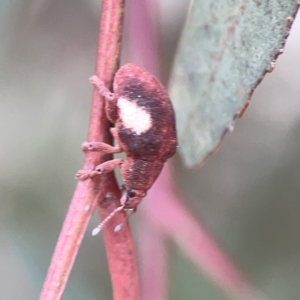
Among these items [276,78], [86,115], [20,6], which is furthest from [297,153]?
[20,6]

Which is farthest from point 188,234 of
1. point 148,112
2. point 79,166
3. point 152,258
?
point 148,112

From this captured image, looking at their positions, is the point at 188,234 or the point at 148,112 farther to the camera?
the point at 188,234

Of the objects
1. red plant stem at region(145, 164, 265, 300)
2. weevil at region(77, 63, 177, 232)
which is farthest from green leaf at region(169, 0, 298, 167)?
red plant stem at region(145, 164, 265, 300)

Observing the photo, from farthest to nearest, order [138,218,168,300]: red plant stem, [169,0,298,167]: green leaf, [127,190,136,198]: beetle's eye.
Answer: [138,218,168,300]: red plant stem < [127,190,136,198]: beetle's eye < [169,0,298,167]: green leaf

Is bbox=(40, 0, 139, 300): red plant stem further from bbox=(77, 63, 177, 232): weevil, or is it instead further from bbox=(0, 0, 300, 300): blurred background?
bbox=(0, 0, 300, 300): blurred background

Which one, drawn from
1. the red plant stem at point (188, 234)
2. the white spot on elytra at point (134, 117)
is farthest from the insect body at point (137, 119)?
the red plant stem at point (188, 234)

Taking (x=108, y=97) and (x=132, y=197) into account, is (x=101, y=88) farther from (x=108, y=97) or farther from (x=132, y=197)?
(x=132, y=197)

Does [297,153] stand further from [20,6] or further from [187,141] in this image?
[20,6]

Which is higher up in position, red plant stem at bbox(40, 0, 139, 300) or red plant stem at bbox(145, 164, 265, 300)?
red plant stem at bbox(40, 0, 139, 300)
